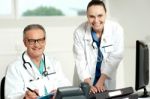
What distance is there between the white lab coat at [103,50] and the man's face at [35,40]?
0.66 metres

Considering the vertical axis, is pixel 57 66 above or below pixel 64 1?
below

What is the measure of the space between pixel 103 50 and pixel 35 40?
818 mm

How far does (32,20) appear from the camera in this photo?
382 centimetres

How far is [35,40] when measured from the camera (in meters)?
2.12

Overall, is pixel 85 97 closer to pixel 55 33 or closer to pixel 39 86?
pixel 39 86

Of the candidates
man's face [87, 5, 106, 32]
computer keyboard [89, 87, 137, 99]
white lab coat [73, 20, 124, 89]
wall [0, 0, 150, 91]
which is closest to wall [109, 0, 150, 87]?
wall [0, 0, 150, 91]

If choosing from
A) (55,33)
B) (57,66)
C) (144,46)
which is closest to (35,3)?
(55,33)

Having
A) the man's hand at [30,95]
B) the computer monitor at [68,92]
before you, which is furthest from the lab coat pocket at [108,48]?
the computer monitor at [68,92]

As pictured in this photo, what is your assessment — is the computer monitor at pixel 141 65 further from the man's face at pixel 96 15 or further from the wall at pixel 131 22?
the wall at pixel 131 22

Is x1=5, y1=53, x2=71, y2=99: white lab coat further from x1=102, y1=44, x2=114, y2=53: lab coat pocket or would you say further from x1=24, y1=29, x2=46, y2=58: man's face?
x1=102, y1=44, x2=114, y2=53: lab coat pocket

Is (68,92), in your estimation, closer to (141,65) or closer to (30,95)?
(30,95)

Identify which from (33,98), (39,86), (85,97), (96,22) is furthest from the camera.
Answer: (96,22)

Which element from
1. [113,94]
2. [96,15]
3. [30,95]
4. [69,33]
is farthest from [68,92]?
[69,33]

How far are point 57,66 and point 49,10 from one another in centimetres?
176
